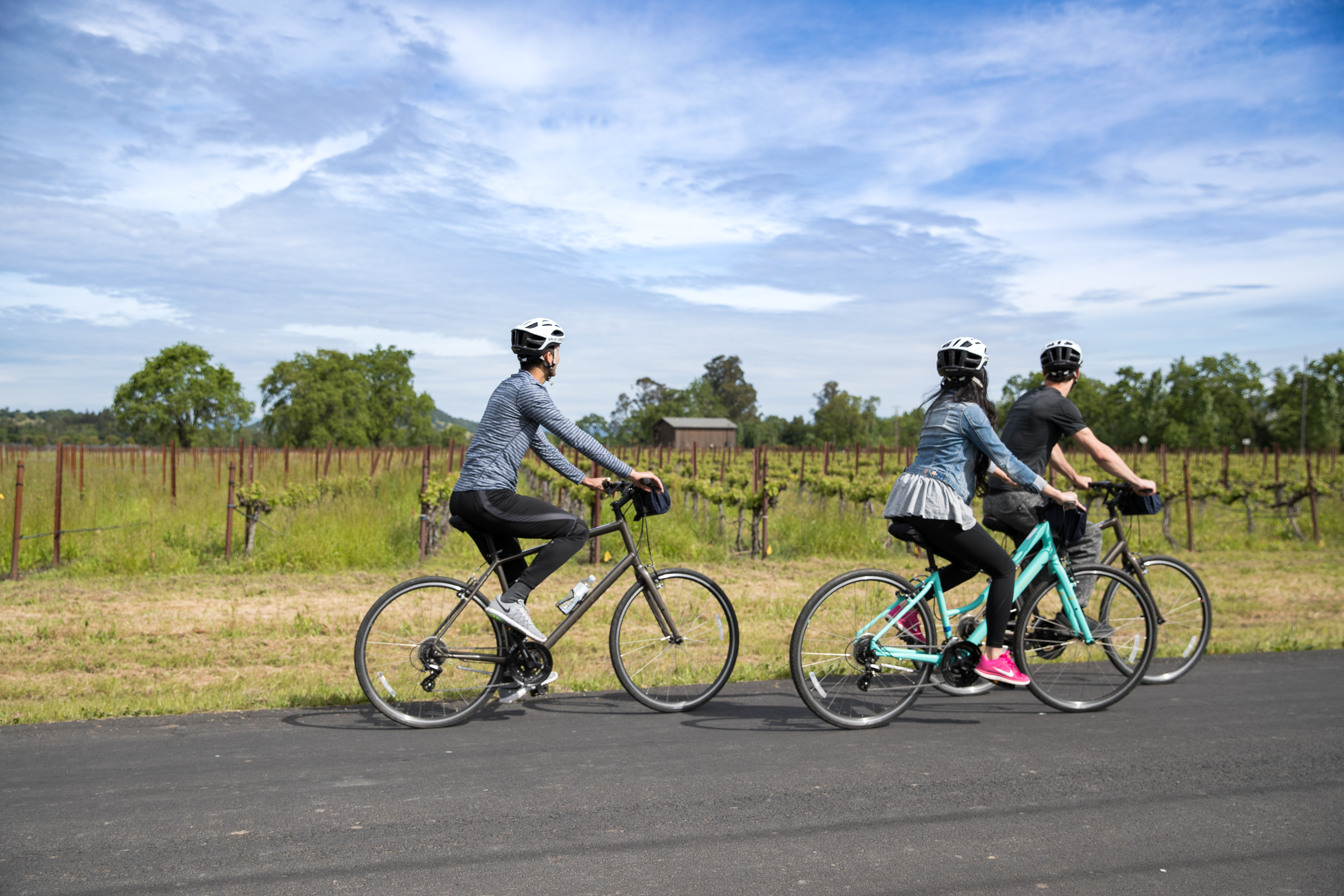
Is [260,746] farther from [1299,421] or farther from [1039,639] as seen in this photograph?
[1299,421]

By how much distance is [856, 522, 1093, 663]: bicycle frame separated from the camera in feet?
16.1

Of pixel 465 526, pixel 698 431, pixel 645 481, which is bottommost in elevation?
pixel 465 526

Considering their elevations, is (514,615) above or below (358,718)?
above

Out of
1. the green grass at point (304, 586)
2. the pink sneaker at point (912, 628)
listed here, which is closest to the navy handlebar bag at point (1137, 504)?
the pink sneaker at point (912, 628)

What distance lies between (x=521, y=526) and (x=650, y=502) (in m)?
0.66

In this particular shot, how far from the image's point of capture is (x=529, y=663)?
5039mm

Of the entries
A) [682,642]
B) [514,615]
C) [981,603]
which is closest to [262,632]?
[514,615]

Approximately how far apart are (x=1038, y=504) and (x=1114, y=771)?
5.74 ft

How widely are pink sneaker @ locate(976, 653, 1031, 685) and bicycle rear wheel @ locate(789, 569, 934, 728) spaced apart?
249 millimetres

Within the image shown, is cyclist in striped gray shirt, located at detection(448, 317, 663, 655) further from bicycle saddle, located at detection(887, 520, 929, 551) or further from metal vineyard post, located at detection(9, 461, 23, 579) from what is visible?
metal vineyard post, located at detection(9, 461, 23, 579)

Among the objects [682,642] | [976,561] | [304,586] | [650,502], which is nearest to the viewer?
[976,561]

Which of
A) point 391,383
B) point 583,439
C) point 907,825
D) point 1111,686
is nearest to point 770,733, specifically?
point 907,825

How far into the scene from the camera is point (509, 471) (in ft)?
Answer: 16.3

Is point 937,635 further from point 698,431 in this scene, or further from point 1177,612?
point 698,431
